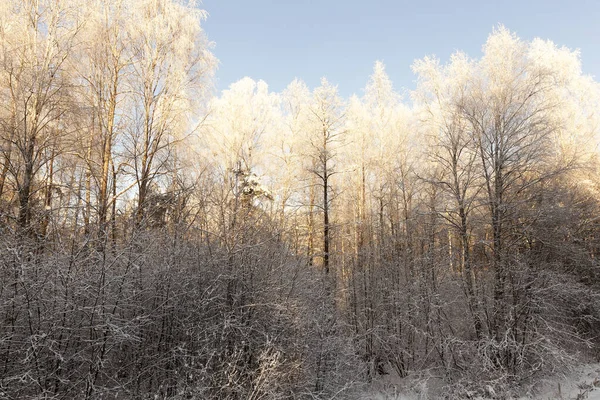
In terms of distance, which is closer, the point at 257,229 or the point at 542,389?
the point at 257,229

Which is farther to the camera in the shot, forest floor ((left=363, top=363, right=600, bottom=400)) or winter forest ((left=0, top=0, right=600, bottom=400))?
forest floor ((left=363, top=363, right=600, bottom=400))

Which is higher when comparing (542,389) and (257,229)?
(257,229)

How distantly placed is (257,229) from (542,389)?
735cm

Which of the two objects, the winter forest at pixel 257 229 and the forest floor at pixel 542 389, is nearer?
the winter forest at pixel 257 229

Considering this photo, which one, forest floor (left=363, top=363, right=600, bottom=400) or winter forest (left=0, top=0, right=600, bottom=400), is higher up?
winter forest (left=0, top=0, right=600, bottom=400)

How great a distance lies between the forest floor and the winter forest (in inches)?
8.0

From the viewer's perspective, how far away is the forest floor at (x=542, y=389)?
672cm

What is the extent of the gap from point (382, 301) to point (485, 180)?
501cm

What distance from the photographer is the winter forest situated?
460cm

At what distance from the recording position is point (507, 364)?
26.3 ft

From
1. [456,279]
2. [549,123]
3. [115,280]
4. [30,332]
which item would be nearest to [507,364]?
[456,279]

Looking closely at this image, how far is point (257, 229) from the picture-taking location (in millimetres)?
6684

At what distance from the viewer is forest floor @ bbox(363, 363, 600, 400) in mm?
6723

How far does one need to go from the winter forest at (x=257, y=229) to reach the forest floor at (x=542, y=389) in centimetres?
20
